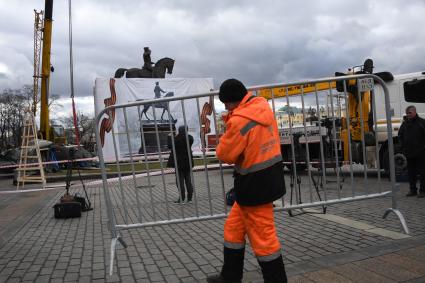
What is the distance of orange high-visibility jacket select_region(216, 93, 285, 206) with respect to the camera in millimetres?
3365

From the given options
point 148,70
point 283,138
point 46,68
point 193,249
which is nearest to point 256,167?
point 193,249

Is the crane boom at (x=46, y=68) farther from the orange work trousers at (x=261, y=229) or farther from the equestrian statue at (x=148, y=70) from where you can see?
the orange work trousers at (x=261, y=229)

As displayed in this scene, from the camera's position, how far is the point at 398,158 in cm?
1097

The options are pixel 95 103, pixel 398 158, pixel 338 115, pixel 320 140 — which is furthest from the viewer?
pixel 95 103

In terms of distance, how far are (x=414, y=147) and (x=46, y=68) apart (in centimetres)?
1770

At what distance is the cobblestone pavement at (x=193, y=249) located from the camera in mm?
4207

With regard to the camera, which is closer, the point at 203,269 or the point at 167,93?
the point at 203,269

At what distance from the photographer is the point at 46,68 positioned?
2117 centimetres

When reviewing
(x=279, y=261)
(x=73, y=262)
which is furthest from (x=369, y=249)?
(x=73, y=262)

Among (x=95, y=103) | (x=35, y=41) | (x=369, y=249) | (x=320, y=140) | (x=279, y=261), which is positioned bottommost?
(x=369, y=249)

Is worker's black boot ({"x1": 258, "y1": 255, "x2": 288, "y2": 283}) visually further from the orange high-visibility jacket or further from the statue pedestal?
the statue pedestal

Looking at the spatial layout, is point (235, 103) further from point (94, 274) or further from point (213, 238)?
point (213, 238)

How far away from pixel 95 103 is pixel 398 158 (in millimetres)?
19463

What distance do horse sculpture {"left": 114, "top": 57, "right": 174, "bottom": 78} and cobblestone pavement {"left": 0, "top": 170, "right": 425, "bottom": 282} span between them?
23.5 metres
